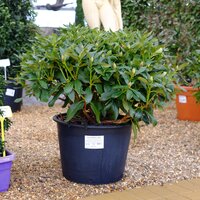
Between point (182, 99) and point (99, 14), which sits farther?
point (182, 99)

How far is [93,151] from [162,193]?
60cm

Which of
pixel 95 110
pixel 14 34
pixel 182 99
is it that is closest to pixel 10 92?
pixel 14 34

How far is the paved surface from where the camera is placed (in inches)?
134

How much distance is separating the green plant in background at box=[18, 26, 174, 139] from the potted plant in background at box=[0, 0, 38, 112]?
3.03m

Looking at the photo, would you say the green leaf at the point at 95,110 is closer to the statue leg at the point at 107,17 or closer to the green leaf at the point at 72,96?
the green leaf at the point at 72,96

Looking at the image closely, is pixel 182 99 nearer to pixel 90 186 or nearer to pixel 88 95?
pixel 90 186

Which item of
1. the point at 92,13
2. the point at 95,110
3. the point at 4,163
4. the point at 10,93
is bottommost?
the point at 4,163

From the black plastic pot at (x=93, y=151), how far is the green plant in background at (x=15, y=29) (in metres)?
3.37

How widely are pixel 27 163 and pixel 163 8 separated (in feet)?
14.1

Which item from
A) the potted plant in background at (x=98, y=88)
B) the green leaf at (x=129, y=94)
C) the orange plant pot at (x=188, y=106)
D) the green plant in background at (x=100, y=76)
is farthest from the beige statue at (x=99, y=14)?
the green leaf at (x=129, y=94)

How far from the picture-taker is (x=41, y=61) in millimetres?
3395

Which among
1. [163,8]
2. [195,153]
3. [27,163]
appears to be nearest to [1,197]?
[27,163]

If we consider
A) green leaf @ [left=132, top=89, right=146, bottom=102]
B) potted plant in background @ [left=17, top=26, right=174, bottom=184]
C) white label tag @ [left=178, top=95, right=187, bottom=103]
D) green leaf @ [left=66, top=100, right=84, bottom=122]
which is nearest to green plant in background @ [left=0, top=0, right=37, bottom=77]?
white label tag @ [left=178, top=95, right=187, bottom=103]

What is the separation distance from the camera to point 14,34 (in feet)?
22.5
